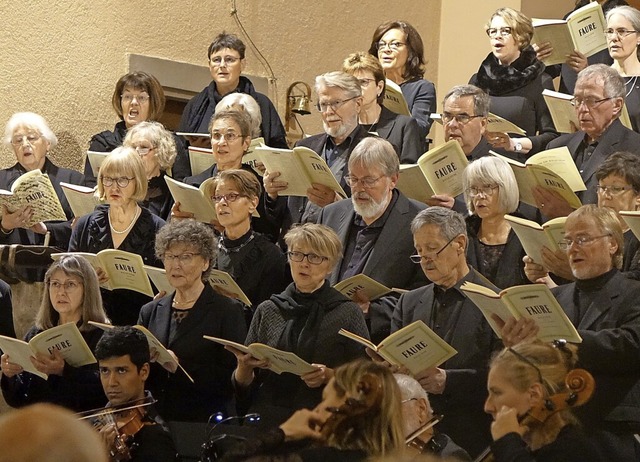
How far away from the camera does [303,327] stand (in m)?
3.99

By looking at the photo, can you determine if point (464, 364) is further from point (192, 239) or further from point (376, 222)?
point (192, 239)

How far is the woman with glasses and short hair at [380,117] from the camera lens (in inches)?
207

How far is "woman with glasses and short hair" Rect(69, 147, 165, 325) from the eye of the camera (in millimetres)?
4945

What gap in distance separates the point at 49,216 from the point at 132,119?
93 centimetres

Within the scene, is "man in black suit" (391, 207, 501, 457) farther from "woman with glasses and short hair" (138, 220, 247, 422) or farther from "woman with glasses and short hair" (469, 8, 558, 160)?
"woman with glasses and short hair" (469, 8, 558, 160)

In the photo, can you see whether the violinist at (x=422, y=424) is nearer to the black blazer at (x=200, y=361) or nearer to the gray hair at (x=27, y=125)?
the black blazer at (x=200, y=361)

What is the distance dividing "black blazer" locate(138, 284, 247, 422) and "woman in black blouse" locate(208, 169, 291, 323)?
0.17 metres

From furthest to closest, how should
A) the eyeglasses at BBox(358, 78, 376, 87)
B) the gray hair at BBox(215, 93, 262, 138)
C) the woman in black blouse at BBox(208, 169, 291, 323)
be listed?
the gray hair at BBox(215, 93, 262, 138), the eyeglasses at BBox(358, 78, 376, 87), the woman in black blouse at BBox(208, 169, 291, 323)

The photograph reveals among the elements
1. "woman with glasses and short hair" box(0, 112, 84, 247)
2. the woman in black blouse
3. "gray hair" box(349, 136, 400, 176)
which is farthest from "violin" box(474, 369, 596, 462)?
"woman with glasses and short hair" box(0, 112, 84, 247)

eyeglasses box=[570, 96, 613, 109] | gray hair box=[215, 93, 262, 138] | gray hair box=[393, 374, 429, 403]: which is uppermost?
eyeglasses box=[570, 96, 613, 109]

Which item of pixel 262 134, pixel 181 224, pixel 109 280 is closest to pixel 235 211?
pixel 181 224

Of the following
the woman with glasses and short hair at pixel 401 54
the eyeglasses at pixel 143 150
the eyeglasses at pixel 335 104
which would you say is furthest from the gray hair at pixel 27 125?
the woman with glasses and short hair at pixel 401 54

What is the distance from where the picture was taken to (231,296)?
Answer: 4.45 meters

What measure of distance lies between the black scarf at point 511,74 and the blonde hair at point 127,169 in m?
1.79
